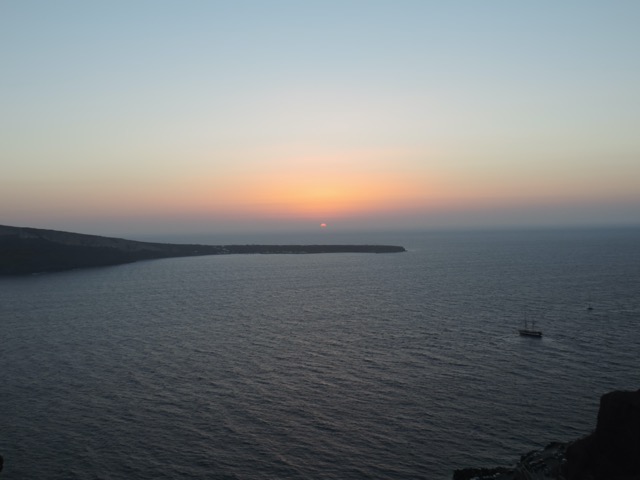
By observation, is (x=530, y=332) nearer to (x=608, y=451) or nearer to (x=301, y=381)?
(x=301, y=381)

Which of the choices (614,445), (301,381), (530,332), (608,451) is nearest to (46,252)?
(301,381)

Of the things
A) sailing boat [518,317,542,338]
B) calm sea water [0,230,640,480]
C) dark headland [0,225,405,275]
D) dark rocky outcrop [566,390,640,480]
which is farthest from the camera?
dark headland [0,225,405,275]

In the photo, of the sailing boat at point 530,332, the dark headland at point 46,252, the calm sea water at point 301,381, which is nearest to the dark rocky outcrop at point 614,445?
the calm sea water at point 301,381

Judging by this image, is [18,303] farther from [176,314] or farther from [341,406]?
[341,406]

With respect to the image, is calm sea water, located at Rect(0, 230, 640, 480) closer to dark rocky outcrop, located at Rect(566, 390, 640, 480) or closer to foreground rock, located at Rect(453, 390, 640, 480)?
foreground rock, located at Rect(453, 390, 640, 480)

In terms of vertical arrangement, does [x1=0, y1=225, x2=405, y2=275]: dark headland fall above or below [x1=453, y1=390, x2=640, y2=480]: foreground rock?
above

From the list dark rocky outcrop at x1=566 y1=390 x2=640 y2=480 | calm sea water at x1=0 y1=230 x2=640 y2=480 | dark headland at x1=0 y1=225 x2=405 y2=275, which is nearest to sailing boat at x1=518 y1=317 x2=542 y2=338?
calm sea water at x1=0 y1=230 x2=640 y2=480

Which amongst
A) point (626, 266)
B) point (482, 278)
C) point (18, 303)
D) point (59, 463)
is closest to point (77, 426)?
point (59, 463)
